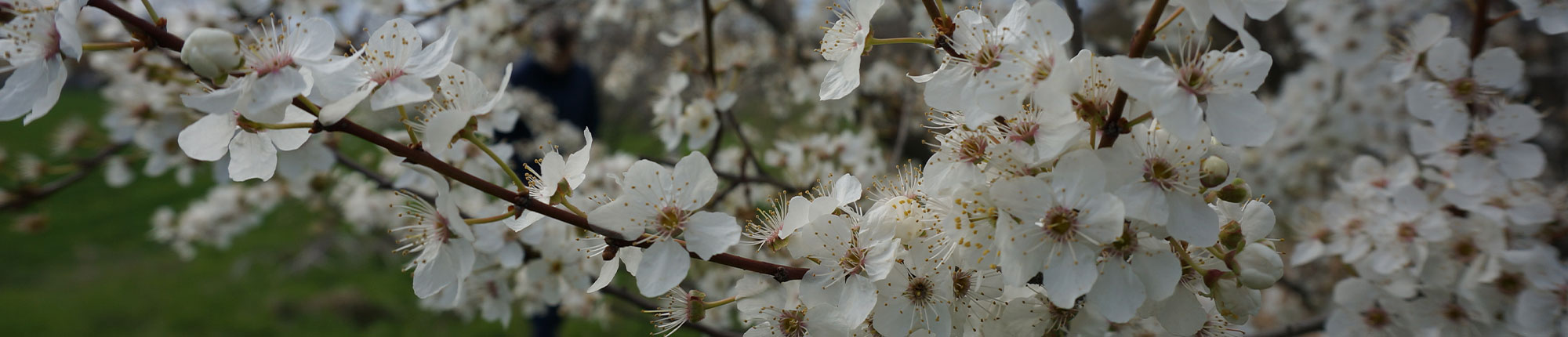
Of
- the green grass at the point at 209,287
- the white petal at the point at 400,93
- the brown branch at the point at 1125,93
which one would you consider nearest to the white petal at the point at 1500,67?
the brown branch at the point at 1125,93

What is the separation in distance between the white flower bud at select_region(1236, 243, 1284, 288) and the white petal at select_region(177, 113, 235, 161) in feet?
4.41

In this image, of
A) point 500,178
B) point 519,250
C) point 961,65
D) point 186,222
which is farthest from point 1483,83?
point 186,222

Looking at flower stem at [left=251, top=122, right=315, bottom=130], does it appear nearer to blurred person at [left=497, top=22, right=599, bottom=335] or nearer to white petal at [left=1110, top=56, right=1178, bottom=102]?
white petal at [left=1110, top=56, right=1178, bottom=102]

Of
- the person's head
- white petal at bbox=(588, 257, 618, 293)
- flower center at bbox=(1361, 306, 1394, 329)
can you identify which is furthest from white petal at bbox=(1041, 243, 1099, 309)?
the person's head

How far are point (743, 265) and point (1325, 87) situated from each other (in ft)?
10.9

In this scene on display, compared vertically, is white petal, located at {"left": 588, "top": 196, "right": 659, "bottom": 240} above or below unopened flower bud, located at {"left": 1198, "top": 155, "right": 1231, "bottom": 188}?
below

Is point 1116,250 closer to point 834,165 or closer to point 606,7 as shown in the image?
point 834,165

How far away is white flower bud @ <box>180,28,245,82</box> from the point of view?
0.87m

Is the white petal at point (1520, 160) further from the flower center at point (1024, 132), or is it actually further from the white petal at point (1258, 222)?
the flower center at point (1024, 132)

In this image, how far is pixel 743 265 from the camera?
1.06 meters

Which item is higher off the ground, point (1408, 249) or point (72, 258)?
point (1408, 249)

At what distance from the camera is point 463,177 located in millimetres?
1000

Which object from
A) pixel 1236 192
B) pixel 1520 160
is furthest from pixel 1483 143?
pixel 1236 192

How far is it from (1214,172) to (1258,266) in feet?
0.71
